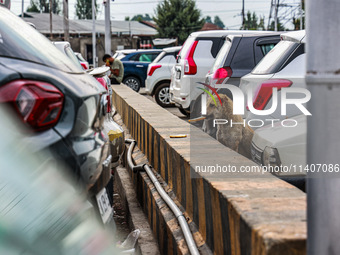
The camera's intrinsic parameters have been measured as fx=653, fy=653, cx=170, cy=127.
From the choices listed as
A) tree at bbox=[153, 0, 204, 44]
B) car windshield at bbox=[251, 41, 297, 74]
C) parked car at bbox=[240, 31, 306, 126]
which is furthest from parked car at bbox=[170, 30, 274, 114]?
tree at bbox=[153, 0, 204, 44]

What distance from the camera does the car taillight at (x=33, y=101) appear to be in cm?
257

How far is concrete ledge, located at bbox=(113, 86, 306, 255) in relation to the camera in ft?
8.75

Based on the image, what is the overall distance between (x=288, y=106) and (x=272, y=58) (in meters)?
1.11

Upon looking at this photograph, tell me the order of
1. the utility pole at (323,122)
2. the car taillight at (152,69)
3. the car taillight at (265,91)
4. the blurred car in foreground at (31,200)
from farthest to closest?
the car taillight at (152,69), the car taillight at (265,91), the blurred car in foreground at (31,200), the utility pole at (323,122)

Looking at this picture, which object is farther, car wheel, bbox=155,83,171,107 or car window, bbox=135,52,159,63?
car window, bbox=135,52,159,63

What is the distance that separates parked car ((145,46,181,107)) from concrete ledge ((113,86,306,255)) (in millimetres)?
12348

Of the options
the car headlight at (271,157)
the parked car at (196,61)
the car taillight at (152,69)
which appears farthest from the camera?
the car taillight at (152,69)

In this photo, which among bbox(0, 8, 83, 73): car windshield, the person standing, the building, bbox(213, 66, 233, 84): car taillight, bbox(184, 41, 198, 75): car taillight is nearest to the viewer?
bbox(0, 8, 83, 73): car windshield

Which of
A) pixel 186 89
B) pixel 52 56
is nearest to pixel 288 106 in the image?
pixel 52 56

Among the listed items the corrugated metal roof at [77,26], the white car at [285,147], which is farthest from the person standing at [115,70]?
the corrugated metal roof at [77,26]

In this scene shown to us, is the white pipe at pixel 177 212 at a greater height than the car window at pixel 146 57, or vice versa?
the car window at pixel 146 57

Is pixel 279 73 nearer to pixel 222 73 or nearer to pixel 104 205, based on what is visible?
pixel 104 205

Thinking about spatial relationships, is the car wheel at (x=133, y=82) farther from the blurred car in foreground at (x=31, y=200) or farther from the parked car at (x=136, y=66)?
the blurred car in foreground at (x=31, y=200)

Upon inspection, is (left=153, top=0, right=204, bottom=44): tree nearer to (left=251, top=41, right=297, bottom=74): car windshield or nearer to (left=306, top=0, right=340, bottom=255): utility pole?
(left=251, top=41, right=297, bottom=74): car windshield
